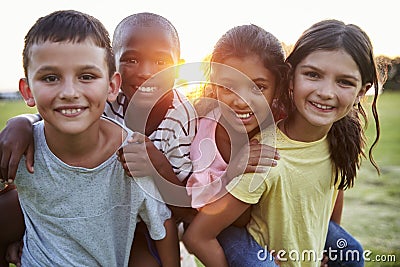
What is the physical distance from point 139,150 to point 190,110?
49 cm

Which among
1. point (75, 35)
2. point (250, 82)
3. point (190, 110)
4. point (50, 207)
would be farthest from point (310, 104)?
point (50, 207)

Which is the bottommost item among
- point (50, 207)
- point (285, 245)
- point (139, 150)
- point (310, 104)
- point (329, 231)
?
point (329, 231)

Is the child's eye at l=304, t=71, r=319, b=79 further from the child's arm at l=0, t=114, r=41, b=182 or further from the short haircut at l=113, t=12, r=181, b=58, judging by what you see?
the child's arm at l=0, t=114, r=41, b=182

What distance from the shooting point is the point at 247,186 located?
2225 mm

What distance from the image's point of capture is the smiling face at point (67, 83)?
206 cm

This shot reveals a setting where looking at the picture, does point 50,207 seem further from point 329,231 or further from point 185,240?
point 329,231

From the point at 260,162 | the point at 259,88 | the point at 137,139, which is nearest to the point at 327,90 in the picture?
the point at 259,88

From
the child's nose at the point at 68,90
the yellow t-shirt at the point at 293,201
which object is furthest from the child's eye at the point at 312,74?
the child's nose at the point at 68,90

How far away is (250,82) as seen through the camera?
2.29m

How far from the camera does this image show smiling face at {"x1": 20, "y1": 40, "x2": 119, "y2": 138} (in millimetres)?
2064

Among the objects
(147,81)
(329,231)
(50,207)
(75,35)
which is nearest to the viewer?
(75,35)

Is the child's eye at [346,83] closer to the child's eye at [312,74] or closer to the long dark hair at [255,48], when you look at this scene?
the child's eye at [312,74]

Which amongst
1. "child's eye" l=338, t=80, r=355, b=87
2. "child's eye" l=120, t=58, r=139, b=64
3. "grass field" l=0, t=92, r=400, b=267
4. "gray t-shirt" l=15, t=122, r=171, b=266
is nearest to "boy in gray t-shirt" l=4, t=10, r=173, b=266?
"gray t-shirt" l=15, t=122, r=171, b=266

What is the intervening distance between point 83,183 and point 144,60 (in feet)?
2.24
